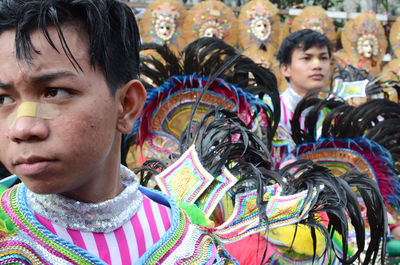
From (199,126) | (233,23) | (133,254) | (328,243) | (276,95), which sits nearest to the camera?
(133,254)

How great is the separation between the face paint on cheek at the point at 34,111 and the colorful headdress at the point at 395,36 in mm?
6652

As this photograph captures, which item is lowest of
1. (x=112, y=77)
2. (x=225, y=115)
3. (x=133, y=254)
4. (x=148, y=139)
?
(x=148, y=139)

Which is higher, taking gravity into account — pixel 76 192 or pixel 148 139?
pixel 76 192

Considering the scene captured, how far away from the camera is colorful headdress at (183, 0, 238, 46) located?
5953 millimetres

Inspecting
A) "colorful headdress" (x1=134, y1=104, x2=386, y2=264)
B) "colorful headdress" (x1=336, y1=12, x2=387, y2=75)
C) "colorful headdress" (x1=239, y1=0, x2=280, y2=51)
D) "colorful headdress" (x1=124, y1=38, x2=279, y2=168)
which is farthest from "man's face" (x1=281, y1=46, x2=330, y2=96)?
"colorful headdress" (x1=336, y1=12, x2=387, y2=75)

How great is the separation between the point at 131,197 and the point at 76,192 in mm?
126

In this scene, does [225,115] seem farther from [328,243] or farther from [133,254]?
[133,254]

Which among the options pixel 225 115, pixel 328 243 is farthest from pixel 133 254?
pixel 225 115

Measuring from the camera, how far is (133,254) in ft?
3.30

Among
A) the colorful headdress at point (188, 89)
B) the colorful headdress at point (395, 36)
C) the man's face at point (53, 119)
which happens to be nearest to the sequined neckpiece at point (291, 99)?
the colorful headdress at point (188, 89)

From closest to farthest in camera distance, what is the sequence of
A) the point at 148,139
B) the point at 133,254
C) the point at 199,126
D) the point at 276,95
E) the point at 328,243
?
the point at 133,254 → the point at 328,243 → the point at 199,126 → the point at 276,95 → the point at 148,139

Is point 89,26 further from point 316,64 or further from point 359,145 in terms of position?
point 316,64

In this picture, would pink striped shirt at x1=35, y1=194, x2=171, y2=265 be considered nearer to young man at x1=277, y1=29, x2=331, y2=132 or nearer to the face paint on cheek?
the face paint on cheek

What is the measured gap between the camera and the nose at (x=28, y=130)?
82cm
